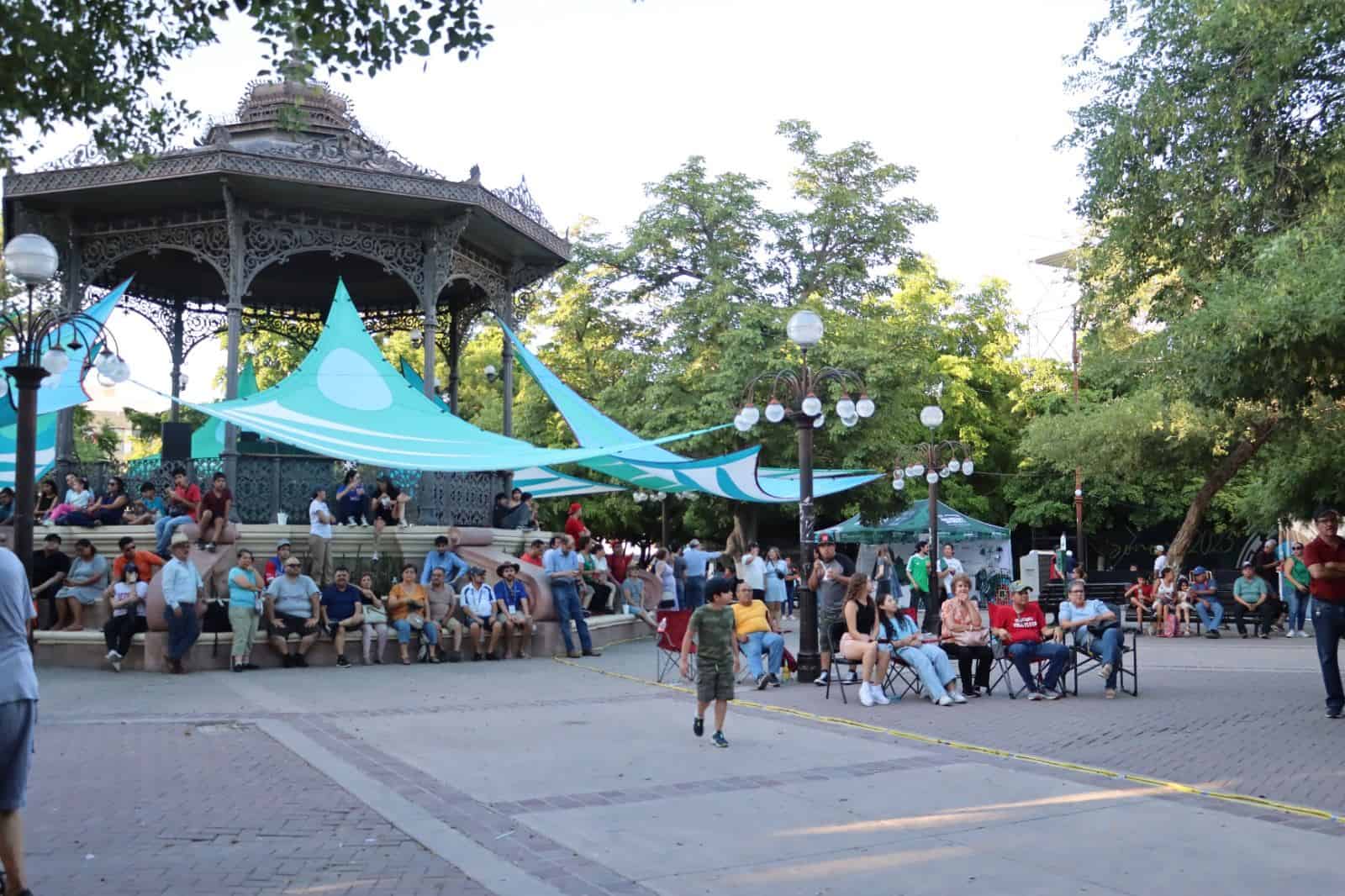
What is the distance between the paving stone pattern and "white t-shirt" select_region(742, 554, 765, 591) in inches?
500

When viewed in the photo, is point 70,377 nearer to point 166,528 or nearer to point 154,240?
point 154,240

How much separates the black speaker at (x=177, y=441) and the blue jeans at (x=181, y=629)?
569cm

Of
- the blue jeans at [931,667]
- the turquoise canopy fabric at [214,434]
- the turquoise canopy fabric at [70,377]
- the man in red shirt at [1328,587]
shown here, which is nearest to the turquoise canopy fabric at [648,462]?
the turquoise canopy fabric at [70,377]

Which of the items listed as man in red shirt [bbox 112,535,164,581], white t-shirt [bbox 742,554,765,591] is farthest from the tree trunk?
man in red shirt [bbox 112,535,164,581]

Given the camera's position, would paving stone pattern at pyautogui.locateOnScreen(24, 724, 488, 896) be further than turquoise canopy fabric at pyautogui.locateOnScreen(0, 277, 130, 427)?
No

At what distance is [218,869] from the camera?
570 centimetres

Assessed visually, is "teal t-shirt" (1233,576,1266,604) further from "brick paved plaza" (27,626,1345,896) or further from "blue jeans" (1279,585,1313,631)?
"brick paved plaza" (27,626,1345,896)

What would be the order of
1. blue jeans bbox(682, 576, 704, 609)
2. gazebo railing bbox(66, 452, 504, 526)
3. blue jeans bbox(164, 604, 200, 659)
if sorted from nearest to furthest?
1. blue jeans bbox(164, 604, 200, 659)
2. gazebo railing bbox(66, 452, 504, 526)
3. blue jeans bbox(682, 576, 704, 609)

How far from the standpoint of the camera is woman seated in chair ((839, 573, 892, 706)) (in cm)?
1189

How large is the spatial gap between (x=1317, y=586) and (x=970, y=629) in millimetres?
3357

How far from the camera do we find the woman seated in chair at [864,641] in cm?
1189

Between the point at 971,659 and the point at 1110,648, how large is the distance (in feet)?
Answer: 4.55

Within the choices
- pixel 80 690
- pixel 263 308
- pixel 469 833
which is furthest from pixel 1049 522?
pixel 469 833

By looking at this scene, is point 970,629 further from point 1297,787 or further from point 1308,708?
point 1297,787
